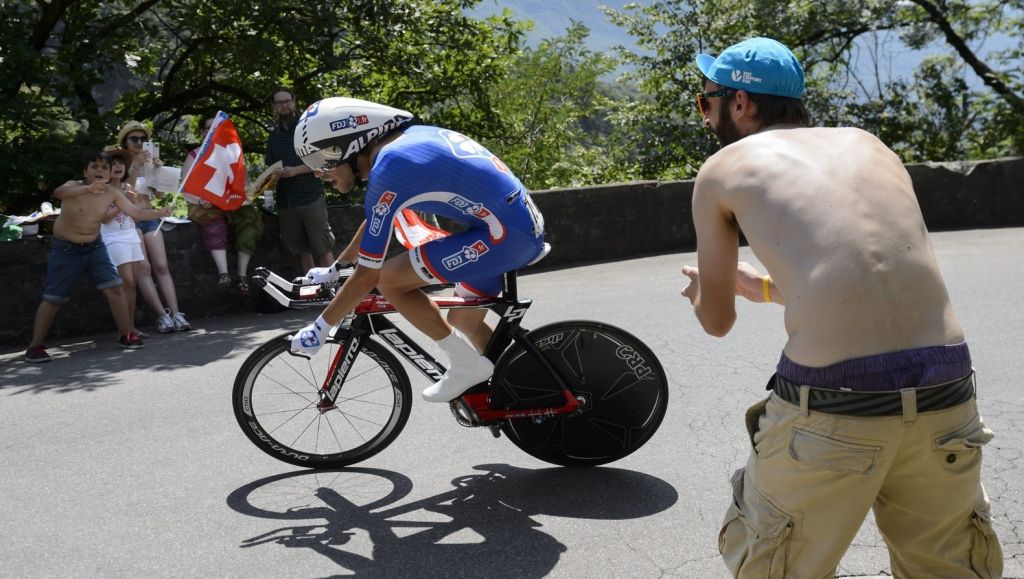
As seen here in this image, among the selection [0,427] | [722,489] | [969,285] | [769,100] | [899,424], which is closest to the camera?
[899,424]

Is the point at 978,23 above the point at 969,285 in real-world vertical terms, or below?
above

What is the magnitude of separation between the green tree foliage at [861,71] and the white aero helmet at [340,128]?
15.6 m

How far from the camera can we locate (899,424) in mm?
2357

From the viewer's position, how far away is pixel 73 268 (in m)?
8.49

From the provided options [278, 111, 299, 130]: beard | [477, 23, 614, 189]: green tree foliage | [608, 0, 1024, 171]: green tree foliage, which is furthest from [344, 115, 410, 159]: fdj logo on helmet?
[477, 23, 614, 189]: green tree foliage

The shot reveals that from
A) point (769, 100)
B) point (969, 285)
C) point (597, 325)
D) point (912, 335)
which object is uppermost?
point (769, 100)

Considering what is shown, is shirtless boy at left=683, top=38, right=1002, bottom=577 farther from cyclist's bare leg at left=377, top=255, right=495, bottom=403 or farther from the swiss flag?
the swiss flag

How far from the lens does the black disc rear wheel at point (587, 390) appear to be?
4898 millimetres

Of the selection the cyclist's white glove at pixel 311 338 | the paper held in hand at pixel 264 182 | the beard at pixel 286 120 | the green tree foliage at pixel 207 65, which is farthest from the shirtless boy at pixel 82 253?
the cyclist's white glove at pixel 311 338

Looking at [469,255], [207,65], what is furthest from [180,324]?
[207,65]

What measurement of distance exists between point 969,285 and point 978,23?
1353cm

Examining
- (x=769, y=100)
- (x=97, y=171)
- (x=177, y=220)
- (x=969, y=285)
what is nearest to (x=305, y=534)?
(x=769, y=100)

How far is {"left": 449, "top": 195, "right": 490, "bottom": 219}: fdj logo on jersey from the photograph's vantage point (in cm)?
445

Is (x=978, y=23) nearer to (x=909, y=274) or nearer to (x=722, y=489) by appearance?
(x=722, y=489)
